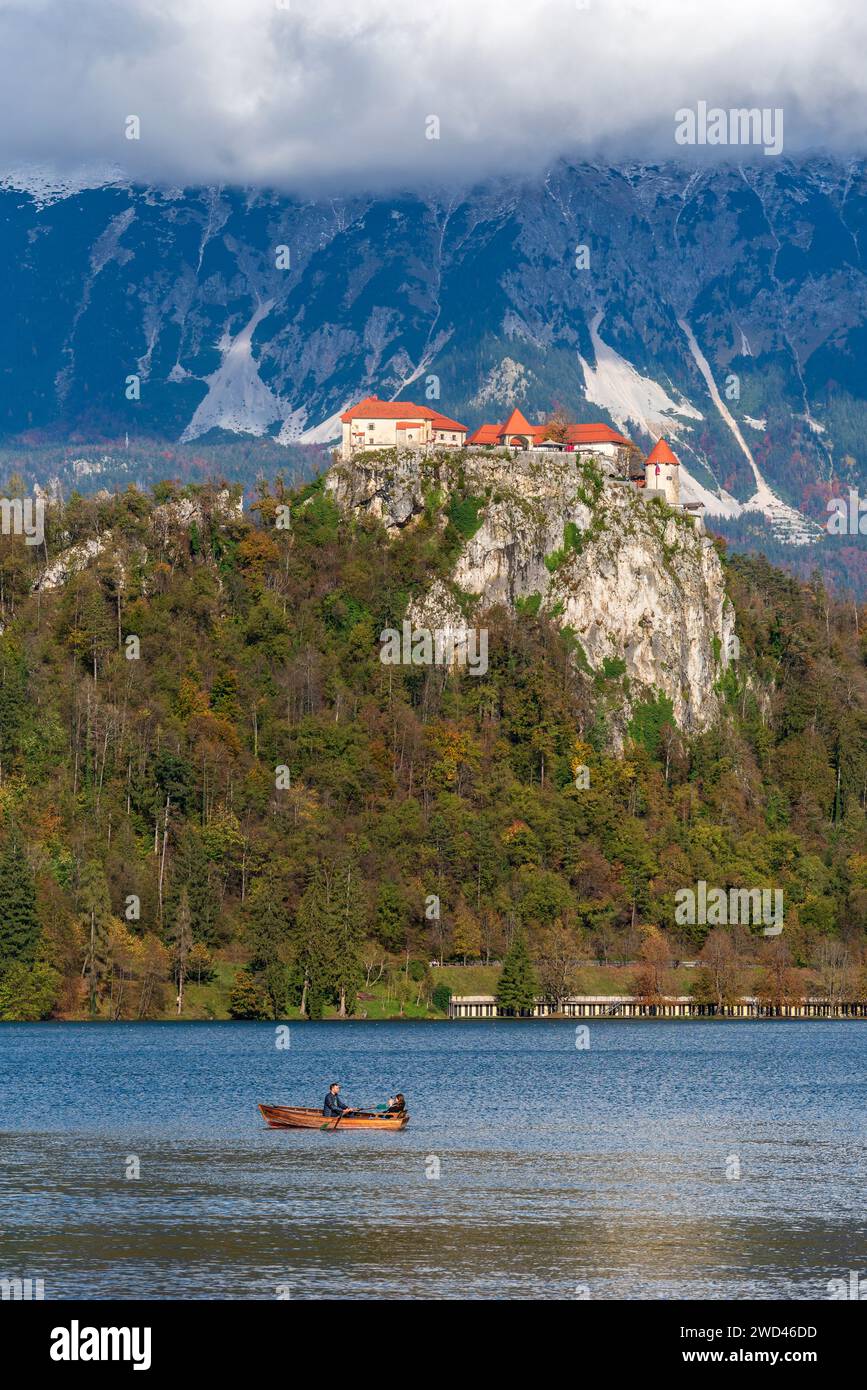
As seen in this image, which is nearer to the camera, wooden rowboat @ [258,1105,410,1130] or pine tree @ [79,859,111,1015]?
wooden rowboat @ [258,1105,410,1130]

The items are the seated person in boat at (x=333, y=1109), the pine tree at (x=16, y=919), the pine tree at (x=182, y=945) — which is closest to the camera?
the seated person in boat at (x=333, y=1109)

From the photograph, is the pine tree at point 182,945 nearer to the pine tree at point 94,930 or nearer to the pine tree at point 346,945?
the pine tree at point 94,930

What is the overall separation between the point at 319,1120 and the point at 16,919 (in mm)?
82551

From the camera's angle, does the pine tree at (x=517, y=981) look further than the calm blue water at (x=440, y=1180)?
Yes

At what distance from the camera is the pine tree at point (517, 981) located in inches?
7106

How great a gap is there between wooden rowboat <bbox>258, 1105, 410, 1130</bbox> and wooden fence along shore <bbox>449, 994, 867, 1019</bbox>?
97362 millimetres

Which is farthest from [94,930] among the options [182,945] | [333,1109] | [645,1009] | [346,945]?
[333,1109]

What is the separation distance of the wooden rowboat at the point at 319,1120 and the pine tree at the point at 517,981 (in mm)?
92941

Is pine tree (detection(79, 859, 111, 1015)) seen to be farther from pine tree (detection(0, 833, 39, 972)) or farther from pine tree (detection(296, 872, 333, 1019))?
pine tree (detection(296, 872, 333, 1019))

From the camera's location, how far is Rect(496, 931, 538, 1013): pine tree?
18050 centimetres

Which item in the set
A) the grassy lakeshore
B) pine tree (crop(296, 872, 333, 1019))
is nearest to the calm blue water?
the grassy lakeshore

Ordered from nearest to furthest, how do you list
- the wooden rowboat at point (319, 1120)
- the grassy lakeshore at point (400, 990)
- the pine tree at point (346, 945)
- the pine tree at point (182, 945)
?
the wooden rowboat at point (319, 1120) < the grassy lakeshore at point (400, 990) < the pine tree at point (182, 945) < the pine tree at point (346, 945)

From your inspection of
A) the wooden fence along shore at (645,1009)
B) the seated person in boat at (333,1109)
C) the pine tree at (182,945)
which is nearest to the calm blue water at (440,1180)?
the seated person in boat at (333,1109)

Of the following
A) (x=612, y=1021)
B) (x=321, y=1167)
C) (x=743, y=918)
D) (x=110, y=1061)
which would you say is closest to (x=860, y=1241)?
(x=321, y=1167)
